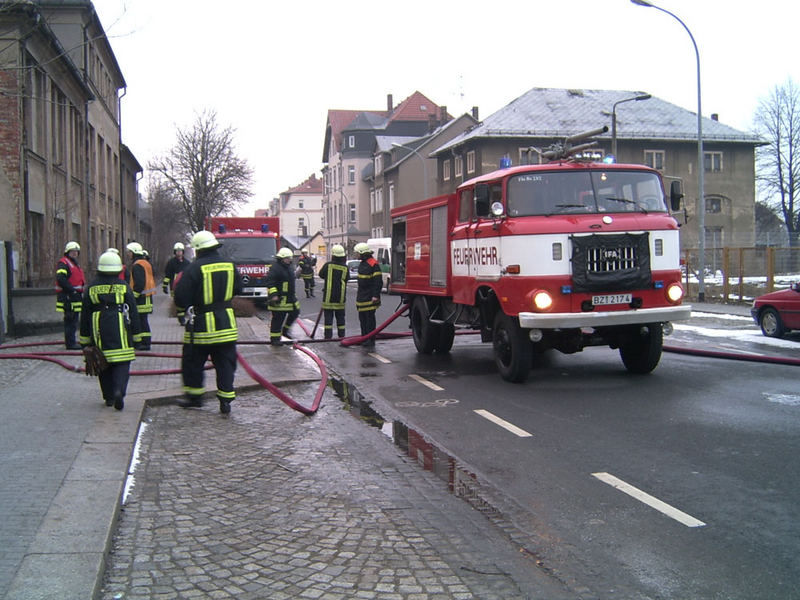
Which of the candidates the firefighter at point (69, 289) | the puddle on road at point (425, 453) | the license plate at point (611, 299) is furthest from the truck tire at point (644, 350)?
the firefighter at point (69, 289)

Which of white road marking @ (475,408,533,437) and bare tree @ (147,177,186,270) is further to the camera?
bare tree @ (147,177,186,270)

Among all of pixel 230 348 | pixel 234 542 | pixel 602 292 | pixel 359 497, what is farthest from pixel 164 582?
pixel 602 292

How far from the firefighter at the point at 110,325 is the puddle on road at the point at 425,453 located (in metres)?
2.48

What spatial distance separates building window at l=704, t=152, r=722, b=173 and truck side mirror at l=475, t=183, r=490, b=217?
146 feet

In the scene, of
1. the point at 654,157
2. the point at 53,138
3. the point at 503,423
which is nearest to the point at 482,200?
the point at 503,423

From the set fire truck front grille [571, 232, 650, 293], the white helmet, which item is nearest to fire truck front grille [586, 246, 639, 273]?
fire truck front grille [571, 232, 650, 293]

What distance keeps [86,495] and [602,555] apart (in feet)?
10.7

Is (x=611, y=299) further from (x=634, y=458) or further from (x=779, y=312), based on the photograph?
(x=779, y=312)

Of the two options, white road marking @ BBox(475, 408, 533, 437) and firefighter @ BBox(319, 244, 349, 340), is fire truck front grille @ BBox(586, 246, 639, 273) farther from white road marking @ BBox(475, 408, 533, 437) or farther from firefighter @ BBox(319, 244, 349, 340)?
firefighter @ BBox(319, 244, 349, 340)

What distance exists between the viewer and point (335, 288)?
14.9m

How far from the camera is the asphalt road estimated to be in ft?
13.5

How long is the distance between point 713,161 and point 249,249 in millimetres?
35859

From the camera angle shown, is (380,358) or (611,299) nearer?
(611,299)

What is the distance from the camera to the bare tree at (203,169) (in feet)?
177
